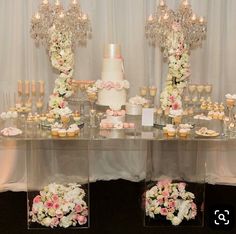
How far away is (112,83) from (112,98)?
9cm

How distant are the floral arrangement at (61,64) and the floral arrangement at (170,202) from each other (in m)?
0.79

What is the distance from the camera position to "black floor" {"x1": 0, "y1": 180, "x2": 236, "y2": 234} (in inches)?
110

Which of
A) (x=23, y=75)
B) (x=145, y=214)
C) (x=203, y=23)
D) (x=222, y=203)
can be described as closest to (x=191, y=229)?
(x=145, y=214)

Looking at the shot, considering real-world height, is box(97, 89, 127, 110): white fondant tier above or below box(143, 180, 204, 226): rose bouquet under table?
above

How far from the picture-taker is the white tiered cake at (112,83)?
2756mm

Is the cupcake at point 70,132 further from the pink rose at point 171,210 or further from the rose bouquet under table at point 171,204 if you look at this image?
the pink rose at point 171,210

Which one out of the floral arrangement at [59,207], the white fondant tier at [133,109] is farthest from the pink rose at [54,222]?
the white fondant tier at [133,109]

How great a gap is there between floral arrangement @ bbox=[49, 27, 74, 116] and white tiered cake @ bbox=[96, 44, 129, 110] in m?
0.21

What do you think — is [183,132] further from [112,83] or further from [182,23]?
[182,23]

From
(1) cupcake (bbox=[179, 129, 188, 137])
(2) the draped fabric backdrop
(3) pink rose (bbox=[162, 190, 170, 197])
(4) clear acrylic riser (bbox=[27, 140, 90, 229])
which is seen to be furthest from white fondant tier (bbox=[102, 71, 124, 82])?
(3) pink rose (bbox=[162, 190, 170, 197])

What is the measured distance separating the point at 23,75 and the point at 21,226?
1166 millimetres

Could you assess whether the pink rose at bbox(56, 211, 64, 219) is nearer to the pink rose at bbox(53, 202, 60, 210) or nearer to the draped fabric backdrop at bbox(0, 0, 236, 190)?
the pink rose at bbox(53, 202, 60, 210)

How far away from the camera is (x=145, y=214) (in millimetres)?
2877

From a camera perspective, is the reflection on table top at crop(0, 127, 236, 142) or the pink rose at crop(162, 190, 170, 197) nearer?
the reflection on table top at crop(0, 127, 236, 142)
